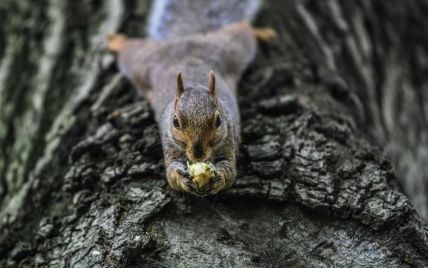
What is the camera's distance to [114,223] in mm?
2178

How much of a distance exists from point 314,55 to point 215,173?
4.12 feet

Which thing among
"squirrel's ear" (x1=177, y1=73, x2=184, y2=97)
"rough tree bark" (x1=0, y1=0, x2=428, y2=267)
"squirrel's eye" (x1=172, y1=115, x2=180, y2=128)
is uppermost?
"squirrel's ear" (x1=177, y1=73, x2=184, y2=97)

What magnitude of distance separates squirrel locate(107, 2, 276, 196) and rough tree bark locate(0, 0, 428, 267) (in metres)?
0.06

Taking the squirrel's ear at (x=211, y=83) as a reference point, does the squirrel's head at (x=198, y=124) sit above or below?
below

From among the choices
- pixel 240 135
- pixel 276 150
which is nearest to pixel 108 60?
pixel 240 135

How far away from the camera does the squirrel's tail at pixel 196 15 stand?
3686 mm

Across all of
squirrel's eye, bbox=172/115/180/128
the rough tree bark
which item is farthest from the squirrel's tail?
squirrel's eye, bbox=172/115/180/128

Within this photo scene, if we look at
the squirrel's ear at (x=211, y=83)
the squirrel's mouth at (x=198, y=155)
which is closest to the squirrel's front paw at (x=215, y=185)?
the squirrel's mouth at (x=198, y=155)

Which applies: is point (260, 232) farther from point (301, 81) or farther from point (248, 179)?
point (301, 81)

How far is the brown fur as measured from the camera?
2516mm

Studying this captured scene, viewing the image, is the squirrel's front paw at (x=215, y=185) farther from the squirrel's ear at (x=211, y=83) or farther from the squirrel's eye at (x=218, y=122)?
the squirrel's ear at (x=211, y=83)

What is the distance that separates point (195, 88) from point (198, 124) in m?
0.22

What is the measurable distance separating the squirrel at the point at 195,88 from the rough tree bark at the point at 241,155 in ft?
0.20

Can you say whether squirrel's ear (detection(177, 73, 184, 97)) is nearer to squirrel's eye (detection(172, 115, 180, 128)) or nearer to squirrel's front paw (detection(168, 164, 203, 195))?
squirrel's eye (detection(172, 115, 180, 128))
